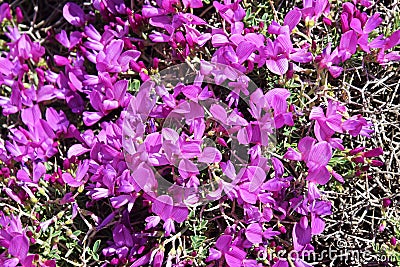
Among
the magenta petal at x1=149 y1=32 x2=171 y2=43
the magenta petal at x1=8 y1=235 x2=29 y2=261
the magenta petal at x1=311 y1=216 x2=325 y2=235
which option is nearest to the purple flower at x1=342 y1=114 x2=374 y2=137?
the magenta petal at x1=311 y1=216 x2=325 y2=235

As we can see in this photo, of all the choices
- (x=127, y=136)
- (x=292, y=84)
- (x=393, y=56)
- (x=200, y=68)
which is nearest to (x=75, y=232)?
(x=127, y=136)

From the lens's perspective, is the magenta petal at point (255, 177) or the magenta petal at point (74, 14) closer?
the magenta petal at point (255, 177)

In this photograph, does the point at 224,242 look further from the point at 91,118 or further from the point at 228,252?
the point at 91,118

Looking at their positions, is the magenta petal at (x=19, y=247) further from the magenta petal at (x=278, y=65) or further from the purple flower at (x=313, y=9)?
the purple flower at (x=313, y=9)

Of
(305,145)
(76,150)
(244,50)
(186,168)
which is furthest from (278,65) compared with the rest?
(76,150)
